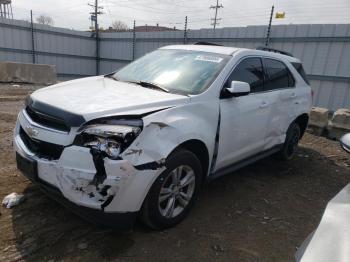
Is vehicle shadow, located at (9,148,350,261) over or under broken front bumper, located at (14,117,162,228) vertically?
under

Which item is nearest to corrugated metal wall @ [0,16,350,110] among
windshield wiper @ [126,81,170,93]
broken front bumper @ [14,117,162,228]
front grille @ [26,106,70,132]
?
windshield wiper @ [126,81,170,93]

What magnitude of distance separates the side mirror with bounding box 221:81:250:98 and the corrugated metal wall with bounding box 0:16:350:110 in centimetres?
760

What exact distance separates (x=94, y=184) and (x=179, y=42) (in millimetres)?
13077

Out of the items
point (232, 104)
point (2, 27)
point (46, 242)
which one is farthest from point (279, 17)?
point (2, 27)

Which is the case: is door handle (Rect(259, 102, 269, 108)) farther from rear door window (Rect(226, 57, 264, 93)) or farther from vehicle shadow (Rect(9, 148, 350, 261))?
vehicle shadow (Rect(9, 148, 350, 261))

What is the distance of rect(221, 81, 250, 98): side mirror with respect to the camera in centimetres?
342

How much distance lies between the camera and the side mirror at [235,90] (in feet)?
11.2

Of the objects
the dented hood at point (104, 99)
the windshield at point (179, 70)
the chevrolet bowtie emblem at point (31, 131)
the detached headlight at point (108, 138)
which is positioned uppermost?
the windshield at point (179, 70)

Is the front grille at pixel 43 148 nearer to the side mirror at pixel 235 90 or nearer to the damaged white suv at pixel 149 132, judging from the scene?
the damaged white suv at pixel 149 132

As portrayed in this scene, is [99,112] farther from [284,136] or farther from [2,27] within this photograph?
[2,27]

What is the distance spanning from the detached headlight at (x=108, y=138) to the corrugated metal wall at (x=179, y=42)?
9128 mm

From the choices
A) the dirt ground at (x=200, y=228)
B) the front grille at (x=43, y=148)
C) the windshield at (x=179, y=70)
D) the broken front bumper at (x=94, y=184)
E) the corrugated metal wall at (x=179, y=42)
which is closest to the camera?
the broken front bumper at (x=94, y=184)

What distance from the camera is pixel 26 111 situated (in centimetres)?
313

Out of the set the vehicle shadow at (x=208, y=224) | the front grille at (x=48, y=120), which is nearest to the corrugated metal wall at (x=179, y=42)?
the vehicle shadow at (x=208, y=224)
